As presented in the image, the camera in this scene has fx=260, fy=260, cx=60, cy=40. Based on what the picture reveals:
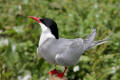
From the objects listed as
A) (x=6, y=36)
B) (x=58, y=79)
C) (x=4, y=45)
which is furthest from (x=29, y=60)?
(x=58, y=79)

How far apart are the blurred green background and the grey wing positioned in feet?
1.90

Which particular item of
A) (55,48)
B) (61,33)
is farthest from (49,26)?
(61,33)

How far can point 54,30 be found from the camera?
7.86ft

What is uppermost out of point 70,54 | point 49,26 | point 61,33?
point 49,26

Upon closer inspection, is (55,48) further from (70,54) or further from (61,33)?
(61,33)

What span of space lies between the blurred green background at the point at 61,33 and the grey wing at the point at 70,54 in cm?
58

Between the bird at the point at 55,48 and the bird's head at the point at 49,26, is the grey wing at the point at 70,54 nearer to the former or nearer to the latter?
the bird at the point at 55,48

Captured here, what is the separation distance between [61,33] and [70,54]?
4.86 feet

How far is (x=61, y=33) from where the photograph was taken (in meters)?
3.87

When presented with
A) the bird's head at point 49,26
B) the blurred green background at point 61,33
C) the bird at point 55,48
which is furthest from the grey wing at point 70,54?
the blurred green background at point 61,33

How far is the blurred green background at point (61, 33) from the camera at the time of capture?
11.5ft

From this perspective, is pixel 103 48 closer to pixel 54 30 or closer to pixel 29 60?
pixel 29 60

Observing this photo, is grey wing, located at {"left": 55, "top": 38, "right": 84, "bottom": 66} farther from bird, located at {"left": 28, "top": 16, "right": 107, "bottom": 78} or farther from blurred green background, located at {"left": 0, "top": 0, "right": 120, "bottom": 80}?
blurred green background, located at {"left": 0, "top": 0, "right": 120, "bottom": 80}

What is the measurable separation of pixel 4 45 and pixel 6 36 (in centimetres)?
40
